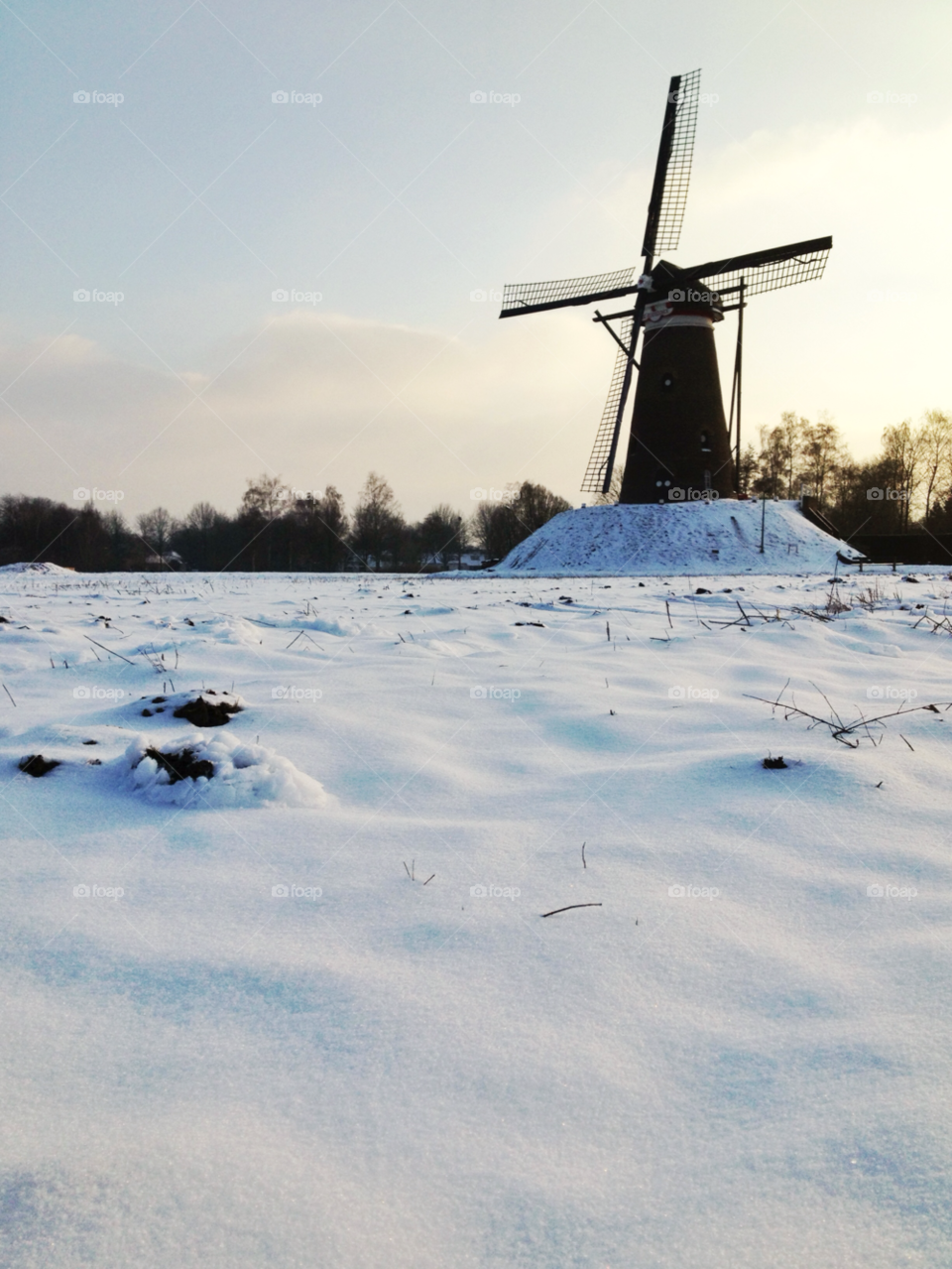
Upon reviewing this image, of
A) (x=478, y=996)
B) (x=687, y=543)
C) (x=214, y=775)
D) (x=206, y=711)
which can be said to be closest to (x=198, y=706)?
(x=206, y=711)

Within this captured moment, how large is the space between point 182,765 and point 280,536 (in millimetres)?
55235

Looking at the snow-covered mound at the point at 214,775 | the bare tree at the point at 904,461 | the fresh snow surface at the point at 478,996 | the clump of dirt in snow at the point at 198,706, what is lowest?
the fresh snow surface at the point at 478,996

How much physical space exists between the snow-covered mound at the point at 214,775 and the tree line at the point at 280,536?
46513mm

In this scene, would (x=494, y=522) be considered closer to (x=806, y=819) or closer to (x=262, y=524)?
(x=262, y=524)

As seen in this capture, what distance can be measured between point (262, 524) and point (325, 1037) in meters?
57.0

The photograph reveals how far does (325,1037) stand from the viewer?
1.19 m

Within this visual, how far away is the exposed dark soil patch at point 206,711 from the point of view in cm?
295

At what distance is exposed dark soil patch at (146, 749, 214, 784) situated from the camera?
87.8 inches

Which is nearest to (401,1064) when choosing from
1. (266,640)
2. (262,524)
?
(266,640)

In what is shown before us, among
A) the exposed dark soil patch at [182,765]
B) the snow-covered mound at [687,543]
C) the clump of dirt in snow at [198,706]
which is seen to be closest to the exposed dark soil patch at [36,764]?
the exposed dark soil patch at [182,765]

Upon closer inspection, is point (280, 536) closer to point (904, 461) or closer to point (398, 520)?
point (398, 520)

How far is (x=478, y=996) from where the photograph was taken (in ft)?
4.24

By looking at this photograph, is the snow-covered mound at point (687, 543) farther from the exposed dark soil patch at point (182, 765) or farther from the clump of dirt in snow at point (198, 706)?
the exposed dark soil patch at point (182, 765)

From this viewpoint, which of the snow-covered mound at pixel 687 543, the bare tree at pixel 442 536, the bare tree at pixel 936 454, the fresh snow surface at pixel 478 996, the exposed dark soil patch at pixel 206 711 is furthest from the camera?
the bare tree at pixel 442 536
